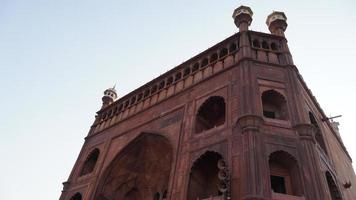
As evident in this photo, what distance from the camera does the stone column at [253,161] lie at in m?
11.1

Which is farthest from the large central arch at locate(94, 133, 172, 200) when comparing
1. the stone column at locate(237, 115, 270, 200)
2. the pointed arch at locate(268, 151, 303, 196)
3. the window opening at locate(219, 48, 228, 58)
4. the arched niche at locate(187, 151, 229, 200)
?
the pointed arch at locate(268, 151, 303, 196)

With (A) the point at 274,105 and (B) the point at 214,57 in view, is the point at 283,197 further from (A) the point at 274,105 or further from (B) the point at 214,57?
(B) the point at 214,57

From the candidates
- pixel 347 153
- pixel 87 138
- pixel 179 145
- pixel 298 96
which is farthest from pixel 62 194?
pixel 347 153

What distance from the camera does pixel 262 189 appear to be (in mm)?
11078

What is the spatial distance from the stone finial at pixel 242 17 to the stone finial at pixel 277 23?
1.50m

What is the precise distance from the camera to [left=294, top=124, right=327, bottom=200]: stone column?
11.5 meters

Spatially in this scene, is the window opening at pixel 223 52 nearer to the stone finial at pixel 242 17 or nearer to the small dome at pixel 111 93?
the stone finial at pixel 242 17

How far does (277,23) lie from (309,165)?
11407 millimetres

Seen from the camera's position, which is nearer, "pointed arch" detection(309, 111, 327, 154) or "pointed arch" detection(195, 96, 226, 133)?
"pointed arch" detection(195, 96, 226, 133)

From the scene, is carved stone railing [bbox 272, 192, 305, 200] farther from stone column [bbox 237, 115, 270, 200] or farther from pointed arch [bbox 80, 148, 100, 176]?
pointed arch [bbox 80, 148, 100, 176]

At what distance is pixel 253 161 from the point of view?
11.9 m

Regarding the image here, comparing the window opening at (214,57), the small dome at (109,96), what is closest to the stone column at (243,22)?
the window opening at (214,57)

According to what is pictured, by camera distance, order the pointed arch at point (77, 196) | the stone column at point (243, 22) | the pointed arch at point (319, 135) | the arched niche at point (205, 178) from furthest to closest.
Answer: the pointed arch at point (77, 196)
the stone column at point (243, 22)
the pointed arch at point (319, 135)
the arched niche at point (205, 178)

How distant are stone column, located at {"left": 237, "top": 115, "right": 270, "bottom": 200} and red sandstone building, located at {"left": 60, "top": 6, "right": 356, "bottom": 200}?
4 centimetres
